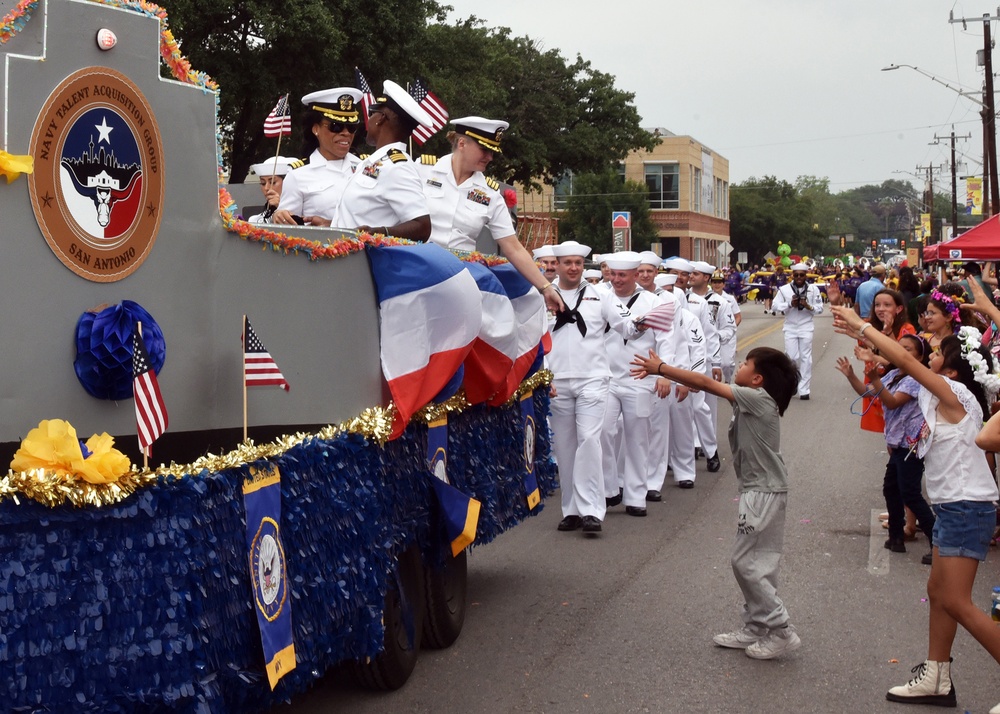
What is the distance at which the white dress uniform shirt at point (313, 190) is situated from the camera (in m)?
6.56

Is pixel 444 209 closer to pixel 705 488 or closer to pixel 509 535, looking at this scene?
pixel 509 535

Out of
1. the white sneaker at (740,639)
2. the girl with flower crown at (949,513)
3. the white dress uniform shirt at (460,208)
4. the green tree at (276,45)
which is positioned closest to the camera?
the girl with flower crown at (949,513)

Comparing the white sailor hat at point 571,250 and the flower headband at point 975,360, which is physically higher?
the white sailor hat at point 571,250

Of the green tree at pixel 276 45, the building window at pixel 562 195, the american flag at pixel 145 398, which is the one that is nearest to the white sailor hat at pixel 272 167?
the american flag at pixel 145 398

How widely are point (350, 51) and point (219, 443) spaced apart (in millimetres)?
18533

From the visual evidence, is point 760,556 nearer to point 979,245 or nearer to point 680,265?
point 680,265

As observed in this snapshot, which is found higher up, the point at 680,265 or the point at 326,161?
the point at 326,161

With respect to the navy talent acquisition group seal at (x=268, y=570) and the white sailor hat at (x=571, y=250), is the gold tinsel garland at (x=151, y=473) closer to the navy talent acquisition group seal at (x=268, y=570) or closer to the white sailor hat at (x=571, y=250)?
the navy talent acquisition group seal at (x=268, y=570)

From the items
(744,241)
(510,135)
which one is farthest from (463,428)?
(744,241)

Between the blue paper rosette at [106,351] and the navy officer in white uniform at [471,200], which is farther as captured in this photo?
the navy officer in white uniform at [471,200]

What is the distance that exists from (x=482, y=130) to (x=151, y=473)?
3.92 m

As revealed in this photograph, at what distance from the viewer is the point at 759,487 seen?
Answer: 21.1ft

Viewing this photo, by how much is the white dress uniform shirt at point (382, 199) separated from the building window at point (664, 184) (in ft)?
249

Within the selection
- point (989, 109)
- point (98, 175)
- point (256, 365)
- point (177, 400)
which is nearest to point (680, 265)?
point (256, 365)
